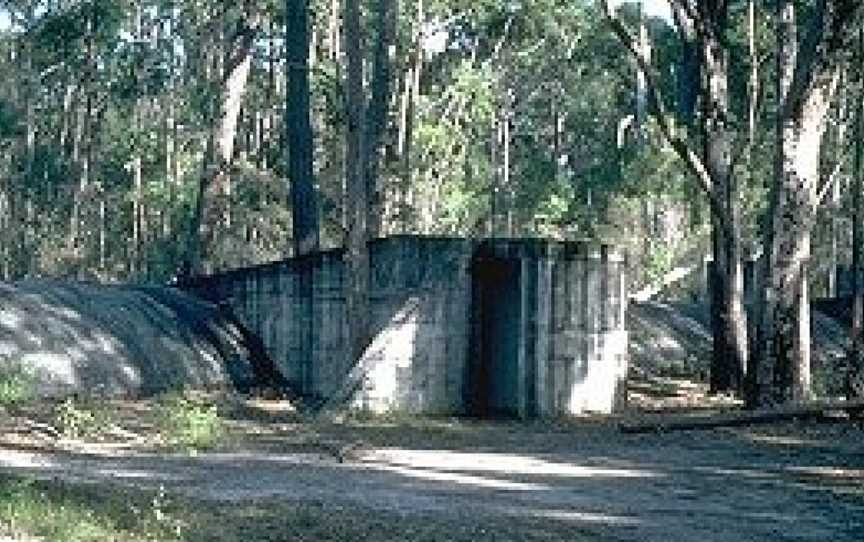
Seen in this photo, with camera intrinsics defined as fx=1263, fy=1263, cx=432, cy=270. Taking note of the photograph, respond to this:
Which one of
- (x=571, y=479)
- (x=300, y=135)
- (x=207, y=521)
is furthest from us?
(x=300, y=135)

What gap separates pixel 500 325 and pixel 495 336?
0.71 feet

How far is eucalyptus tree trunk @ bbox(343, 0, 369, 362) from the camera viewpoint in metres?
18.4

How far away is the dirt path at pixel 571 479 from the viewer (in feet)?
32.9

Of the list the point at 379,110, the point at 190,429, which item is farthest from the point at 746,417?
the point at 379,110

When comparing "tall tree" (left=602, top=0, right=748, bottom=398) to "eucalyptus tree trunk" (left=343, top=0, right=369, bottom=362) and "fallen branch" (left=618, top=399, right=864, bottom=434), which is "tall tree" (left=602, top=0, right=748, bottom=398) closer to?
"eucalyptus tree trunk" (left=343, top=0, right=369, bottom=362)

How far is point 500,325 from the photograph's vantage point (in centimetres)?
1925

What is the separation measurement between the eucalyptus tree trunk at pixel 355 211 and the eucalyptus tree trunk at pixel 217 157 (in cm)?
1067

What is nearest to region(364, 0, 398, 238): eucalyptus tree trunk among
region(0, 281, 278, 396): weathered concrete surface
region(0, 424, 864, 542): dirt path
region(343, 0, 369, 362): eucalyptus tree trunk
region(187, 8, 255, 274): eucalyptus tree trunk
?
region(343, 0, 369, 362): eucalyptus tree trunk

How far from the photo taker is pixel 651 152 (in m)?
43.5

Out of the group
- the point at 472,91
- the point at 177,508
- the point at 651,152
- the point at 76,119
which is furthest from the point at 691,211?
the point at 177,508

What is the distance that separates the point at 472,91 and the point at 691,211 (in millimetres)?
10909

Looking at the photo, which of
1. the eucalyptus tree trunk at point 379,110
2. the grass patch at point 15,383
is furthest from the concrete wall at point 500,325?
the grass patch at point 15,383

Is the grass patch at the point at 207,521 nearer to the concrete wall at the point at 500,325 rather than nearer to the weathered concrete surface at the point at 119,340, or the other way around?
the concrete wall at the point at 500,325

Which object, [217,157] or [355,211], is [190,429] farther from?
[217,157]
